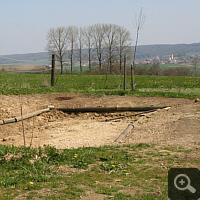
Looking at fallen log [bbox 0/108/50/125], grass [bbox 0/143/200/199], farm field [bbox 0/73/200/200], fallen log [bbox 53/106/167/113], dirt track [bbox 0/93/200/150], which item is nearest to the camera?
grass [bbox 0/143/200/199]

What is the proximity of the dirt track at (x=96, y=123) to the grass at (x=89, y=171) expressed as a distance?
0.91 m

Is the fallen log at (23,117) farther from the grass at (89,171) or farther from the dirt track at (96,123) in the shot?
the grass at (89,171)

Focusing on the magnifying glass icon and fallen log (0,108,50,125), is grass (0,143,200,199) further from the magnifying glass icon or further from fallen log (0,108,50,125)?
fallen log (0,108,50,125)

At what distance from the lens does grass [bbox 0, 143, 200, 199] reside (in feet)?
13.8

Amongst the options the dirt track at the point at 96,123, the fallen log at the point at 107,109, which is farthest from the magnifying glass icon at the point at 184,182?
the fallen log at the point at 107,109

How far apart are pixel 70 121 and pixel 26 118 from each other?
162 centimetres

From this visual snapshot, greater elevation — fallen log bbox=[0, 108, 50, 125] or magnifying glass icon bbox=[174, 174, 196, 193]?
magnifying glass icon bbox=[174, 174, 196, 193]

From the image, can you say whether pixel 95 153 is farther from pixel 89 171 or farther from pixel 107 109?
→ pixel 107 109

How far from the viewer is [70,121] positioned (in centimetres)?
1138

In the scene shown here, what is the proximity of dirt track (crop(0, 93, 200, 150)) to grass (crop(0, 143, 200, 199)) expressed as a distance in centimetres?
91

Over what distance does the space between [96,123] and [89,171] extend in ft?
18.1

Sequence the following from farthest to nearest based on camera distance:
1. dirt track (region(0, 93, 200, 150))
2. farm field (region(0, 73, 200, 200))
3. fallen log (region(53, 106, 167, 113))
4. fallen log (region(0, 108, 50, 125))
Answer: fallen log (region(53, 106, 167, 113))
fallen log (region(0, 108, 50, 125))
dirt track (region(0, 93, 200, 150))
farm field (region(0, 73, 200, 200))

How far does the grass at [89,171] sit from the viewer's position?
166 inches

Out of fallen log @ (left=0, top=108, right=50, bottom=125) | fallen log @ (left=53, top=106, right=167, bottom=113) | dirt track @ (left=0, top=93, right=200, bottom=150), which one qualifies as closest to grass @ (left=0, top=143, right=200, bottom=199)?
dirt track @ (left=0, top=93, right=200, bottom=150)
